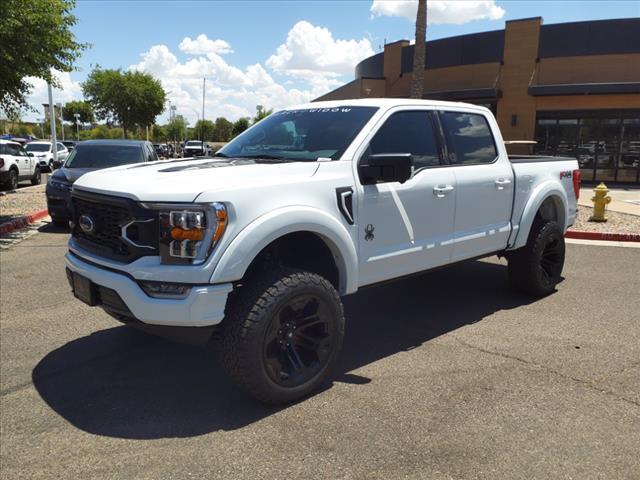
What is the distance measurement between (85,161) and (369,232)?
8363mm

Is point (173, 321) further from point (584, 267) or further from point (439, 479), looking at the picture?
point (584, 267)

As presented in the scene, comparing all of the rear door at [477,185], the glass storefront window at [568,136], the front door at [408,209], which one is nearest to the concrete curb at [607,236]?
the rear door at [477,185]

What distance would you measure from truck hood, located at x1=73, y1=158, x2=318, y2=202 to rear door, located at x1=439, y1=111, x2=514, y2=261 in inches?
62.9

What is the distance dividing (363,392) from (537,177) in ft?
10.5

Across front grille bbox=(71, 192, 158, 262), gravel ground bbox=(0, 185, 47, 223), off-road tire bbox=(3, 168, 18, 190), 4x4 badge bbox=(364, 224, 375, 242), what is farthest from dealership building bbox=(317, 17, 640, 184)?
front grille bbox=(71, 192, 158, 262)

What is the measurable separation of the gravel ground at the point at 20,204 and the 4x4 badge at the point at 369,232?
9.62 m

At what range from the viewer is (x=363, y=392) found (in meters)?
3.72

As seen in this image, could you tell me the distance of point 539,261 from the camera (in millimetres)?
5742

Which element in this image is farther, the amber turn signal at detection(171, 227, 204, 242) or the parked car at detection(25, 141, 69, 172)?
the parked car at detection(25, 141, 69, 172)

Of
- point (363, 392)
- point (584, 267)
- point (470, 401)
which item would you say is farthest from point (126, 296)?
point (584, 267)

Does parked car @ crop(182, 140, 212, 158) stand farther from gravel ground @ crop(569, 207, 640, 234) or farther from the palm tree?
gravel ground @ crop(569, 207, 640, 234)

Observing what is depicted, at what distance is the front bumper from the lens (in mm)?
3061

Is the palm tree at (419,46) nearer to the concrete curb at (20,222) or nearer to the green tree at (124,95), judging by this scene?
the concrete curb at (20,222)

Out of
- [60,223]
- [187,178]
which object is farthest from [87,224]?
[60,223]
